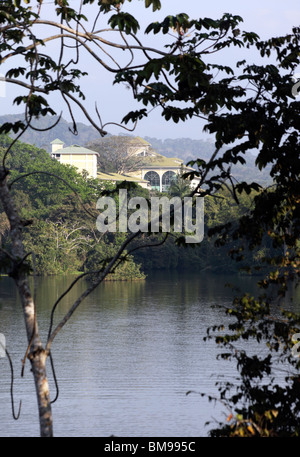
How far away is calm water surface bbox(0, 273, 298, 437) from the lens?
11.9 metres

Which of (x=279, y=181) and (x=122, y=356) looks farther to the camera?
(x=122, y=356)

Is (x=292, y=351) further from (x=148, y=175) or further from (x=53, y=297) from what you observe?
(x=148, y=175)

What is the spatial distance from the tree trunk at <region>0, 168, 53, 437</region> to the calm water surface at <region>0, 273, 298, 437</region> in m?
0.24

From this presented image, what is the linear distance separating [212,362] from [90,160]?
49.8 meters

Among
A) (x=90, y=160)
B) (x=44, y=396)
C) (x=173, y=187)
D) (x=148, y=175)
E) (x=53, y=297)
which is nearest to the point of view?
(x=44, y=396)

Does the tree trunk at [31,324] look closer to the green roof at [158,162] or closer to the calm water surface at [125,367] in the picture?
the calm water surface at [125,367]

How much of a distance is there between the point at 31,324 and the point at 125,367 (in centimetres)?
1127

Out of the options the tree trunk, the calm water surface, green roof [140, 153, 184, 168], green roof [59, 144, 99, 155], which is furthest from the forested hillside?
the tree trunk

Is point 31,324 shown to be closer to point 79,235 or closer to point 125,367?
point 125,367

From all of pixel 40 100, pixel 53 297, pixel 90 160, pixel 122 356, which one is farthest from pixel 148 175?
pixel 40 100

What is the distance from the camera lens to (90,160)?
213 ft

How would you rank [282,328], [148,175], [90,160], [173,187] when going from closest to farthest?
[282,328], [173,187], [90,160], [148,175]

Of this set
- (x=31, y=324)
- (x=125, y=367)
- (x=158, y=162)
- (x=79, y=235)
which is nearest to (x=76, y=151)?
(x=158, y=162)

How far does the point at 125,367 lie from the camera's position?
16.2 metres
